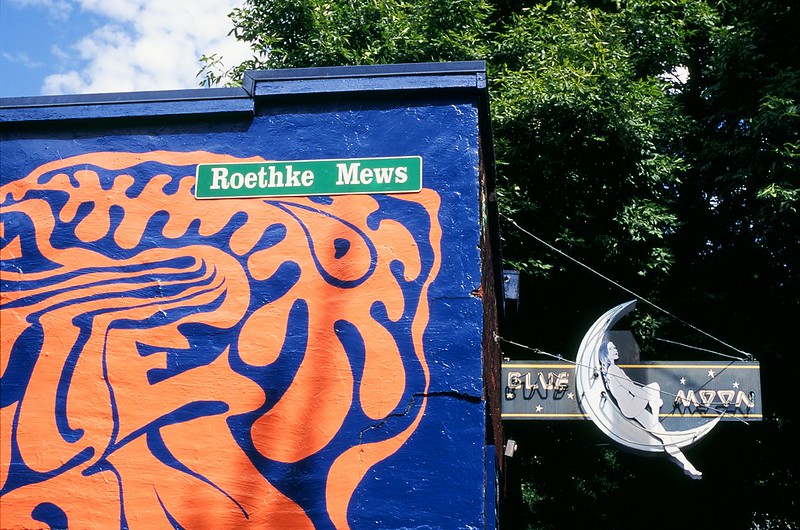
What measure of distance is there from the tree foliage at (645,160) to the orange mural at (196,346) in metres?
8.88

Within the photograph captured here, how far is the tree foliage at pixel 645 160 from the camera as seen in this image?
14.2 metres

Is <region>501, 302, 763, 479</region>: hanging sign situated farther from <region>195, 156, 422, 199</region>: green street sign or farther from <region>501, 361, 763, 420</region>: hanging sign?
<region>195, 156, 422, 199</region>: green street sign

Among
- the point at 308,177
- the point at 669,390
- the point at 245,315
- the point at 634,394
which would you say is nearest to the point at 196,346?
the point at 245,315

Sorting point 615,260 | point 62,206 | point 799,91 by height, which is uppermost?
point 799,91

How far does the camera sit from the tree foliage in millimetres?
14156

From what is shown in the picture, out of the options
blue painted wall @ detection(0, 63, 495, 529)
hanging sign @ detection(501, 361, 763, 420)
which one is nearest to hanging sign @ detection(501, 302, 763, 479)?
hanging sign @ detection(501, 361, 763, 420)

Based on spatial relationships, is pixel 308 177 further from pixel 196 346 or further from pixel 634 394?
pixel 634 394

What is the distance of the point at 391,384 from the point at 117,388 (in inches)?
71.1

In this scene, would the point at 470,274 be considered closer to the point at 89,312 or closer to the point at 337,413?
the point at 337,413

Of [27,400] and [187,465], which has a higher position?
[27,400]

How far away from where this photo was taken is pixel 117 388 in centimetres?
539

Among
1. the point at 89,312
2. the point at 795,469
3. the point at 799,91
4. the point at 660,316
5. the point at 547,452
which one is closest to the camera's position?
the point at 89,312

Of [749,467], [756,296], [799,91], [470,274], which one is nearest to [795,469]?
[749,467]

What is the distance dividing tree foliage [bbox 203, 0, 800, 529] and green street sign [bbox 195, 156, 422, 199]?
28.3 ft
